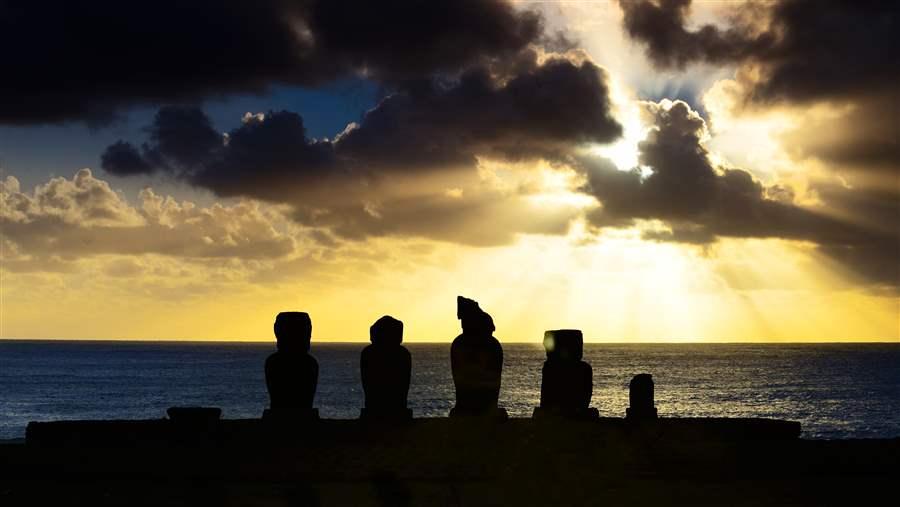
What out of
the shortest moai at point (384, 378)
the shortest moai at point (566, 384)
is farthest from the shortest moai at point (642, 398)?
the shortest moai at point (384, 378)

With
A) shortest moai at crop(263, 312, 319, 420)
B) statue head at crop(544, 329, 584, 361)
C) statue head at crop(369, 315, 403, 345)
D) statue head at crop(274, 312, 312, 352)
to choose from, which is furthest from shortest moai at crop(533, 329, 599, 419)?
statue head at crop(274, 312, 312, 352)

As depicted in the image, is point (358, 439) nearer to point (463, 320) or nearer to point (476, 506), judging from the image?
point (463, 320)

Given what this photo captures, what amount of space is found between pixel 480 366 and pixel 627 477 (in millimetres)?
5200

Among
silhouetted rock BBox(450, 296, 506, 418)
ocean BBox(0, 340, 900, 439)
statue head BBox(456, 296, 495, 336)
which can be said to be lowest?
ocean BBox(0, 340, 900, 439)

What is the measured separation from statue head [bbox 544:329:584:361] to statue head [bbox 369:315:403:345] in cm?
324

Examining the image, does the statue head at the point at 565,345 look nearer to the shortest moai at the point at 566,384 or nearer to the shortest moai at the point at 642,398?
the shortest moai at the point at 566,384

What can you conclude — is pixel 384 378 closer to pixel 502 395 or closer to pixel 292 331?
pixel 292 331

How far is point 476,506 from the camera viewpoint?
1402cm

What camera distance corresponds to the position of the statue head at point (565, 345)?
21859mm

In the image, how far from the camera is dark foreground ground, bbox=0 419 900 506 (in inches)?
575

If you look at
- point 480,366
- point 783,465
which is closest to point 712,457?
point 783,465

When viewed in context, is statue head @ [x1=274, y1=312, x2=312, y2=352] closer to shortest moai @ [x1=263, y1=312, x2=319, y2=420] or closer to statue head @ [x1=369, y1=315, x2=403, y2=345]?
shortest moai @ [x1=263, y1=312, x2=319, y2=420]

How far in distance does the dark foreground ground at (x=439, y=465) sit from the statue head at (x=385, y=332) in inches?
75.5

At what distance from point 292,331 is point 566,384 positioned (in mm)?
5837
